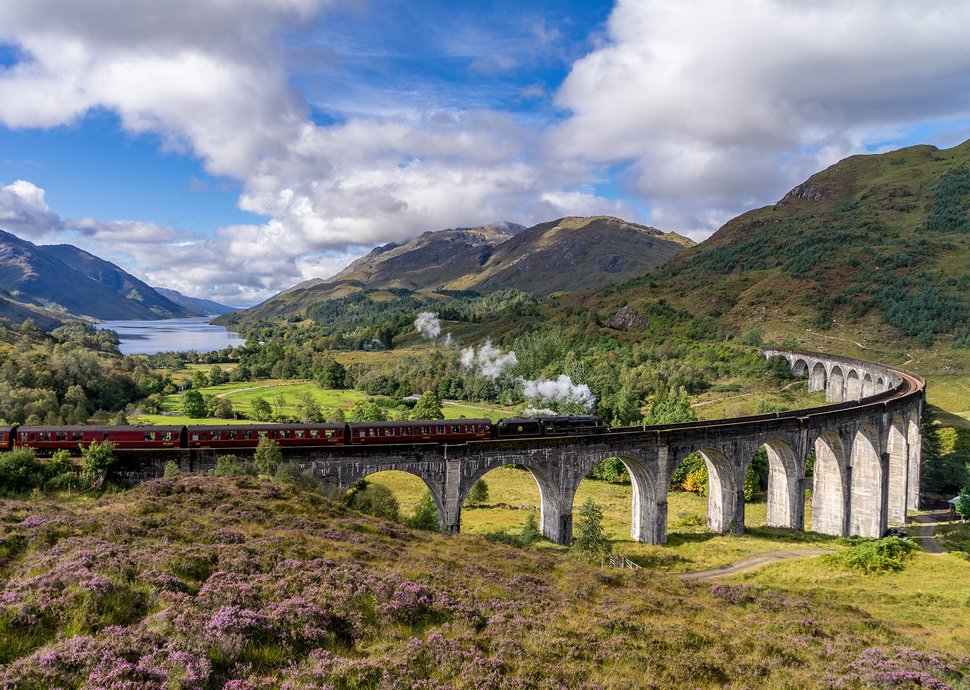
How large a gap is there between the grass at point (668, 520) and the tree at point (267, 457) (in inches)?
680

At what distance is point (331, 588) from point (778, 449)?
44644 millimetres

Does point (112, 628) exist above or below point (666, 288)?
below

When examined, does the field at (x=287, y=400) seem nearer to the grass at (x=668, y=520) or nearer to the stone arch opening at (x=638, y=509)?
the grass at (x=668, y=520)

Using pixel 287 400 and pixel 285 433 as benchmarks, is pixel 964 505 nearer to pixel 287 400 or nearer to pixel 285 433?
pixel 285 433

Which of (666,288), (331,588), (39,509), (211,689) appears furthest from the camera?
(666,288)

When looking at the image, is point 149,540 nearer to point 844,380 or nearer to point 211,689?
point 211,689

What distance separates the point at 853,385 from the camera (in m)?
93.3

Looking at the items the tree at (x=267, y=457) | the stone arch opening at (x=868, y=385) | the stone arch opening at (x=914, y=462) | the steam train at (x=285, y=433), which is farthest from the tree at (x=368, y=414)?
the stone arch opening at (x=868, y=385)

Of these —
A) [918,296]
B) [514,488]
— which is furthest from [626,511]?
[918,296]

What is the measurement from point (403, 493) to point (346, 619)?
50542 millimetres

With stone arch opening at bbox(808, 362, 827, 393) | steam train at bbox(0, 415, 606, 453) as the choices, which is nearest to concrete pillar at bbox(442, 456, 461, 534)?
steam train at bbox(0, 415, 606, 453)

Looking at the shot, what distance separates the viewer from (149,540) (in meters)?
17.9

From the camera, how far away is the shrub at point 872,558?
37.1 metres

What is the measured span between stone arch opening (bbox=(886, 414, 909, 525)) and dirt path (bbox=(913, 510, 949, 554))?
2.01 metres
